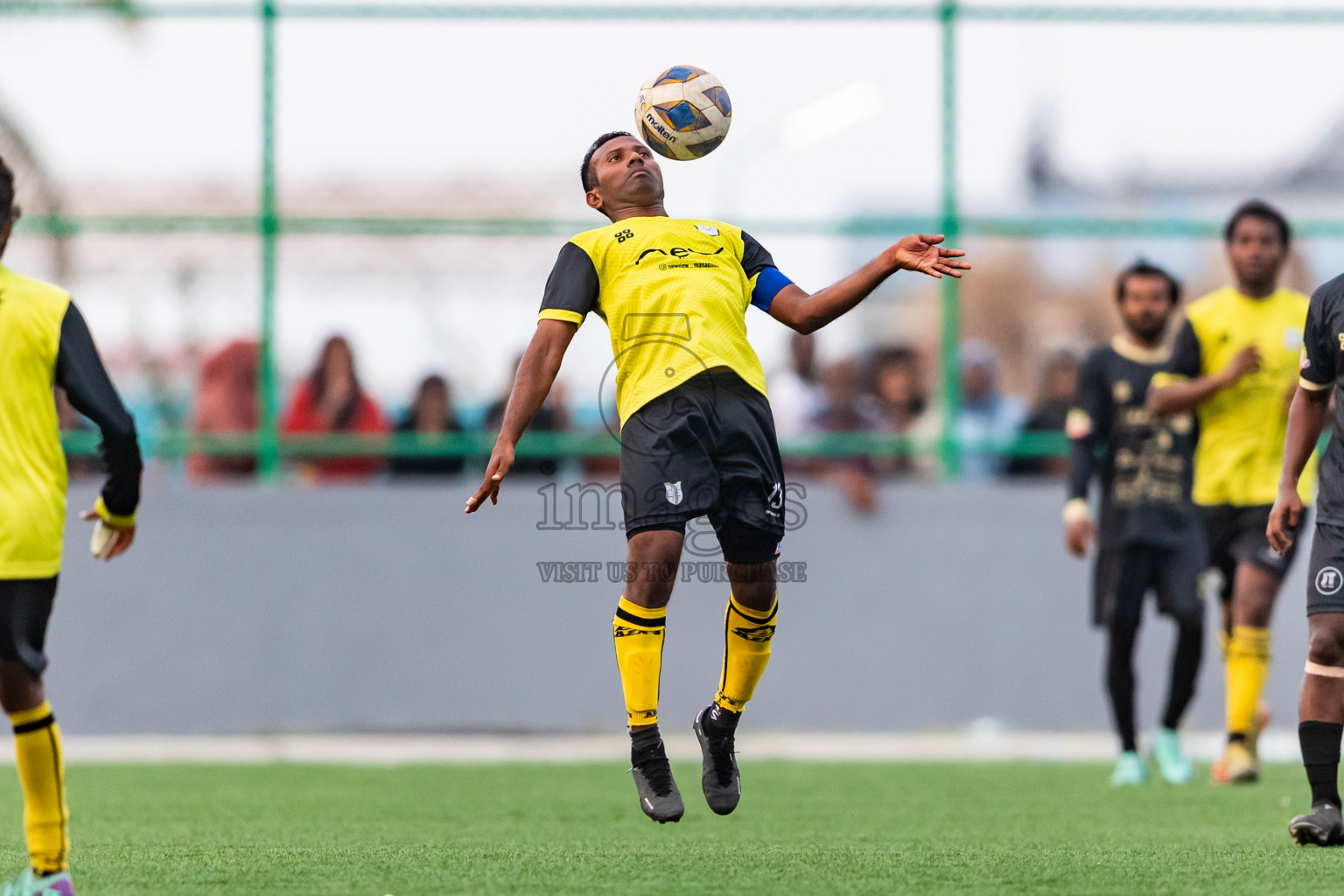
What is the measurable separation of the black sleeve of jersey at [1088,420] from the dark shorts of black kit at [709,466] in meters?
3.35

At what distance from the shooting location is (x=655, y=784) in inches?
208

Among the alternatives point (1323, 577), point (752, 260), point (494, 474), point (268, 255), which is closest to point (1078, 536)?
point (1323, 577)

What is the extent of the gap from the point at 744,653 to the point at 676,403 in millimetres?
909

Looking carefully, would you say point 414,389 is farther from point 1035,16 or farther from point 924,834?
point 924,834

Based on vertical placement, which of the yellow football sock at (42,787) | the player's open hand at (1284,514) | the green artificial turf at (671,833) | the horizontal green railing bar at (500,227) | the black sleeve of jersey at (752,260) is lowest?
the green artificial turf at (671,833)

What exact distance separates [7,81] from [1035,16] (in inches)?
254

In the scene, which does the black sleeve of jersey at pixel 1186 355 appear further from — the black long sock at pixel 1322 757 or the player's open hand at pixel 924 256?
the player's open hand at pixel 924 256

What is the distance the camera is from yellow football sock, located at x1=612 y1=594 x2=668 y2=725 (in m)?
5.47

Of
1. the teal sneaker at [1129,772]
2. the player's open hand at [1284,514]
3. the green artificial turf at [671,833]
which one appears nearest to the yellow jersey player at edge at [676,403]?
the green artificial turf at [671,833]

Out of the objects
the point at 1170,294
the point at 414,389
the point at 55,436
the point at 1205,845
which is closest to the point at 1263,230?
the point at 1170,294

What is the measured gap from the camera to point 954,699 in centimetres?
1051

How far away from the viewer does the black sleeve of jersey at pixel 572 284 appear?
561cm

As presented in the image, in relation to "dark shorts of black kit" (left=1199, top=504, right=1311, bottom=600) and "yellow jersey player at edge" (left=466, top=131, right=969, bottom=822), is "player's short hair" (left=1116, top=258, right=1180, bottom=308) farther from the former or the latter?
"yellow jersey player at edge" (left=466, top=131, right=969, bottom=822)

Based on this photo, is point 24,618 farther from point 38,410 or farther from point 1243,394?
point 1243,394
